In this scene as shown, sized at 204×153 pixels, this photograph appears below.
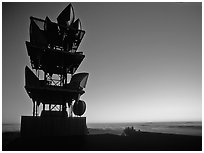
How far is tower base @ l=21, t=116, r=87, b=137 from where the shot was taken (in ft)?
49.6

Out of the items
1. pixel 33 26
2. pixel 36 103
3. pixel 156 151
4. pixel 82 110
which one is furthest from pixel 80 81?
pixel 156 151

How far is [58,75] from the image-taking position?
2114 cm

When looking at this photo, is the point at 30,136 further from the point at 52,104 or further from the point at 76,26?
the point at 76,26

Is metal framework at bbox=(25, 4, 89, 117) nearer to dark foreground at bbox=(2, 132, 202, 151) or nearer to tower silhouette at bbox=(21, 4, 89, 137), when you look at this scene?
tower silhouette at bbox=(21, 4, 89, 137)

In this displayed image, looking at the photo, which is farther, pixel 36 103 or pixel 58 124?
pixel 36 103

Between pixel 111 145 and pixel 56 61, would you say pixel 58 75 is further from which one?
pixel 111 145

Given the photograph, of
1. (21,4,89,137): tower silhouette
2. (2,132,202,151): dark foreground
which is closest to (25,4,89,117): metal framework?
(21,4,89,137): tower silhouette

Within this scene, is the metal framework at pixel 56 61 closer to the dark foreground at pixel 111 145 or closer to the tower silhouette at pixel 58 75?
the tower silhouette at pixel 58 75

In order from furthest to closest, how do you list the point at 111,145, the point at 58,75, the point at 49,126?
the point at 58,75 → the point at 49,126 → the point at 111,145

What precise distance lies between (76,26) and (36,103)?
10886mm

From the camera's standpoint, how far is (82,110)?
59.9 feet

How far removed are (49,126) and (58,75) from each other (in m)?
7.65

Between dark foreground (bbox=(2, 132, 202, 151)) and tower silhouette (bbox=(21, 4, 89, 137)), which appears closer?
dark foreground (bbox=(2, 132, 202, 151))

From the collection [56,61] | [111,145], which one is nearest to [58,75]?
[56,61]
